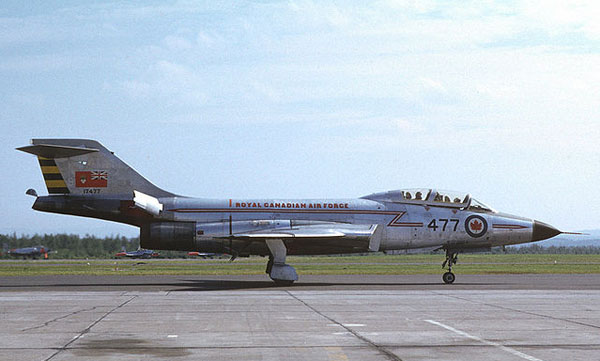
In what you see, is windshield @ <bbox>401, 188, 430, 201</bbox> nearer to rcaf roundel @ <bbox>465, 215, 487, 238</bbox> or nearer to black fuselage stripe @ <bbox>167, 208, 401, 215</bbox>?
black fuselage stripe @ <bbox>167, 208, 401, 215</bbox>

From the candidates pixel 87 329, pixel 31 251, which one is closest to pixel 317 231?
pixel 87 329

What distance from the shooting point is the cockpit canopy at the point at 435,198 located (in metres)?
28.7

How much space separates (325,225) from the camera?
1093 inches

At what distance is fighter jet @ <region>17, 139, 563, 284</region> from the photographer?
27016 mm

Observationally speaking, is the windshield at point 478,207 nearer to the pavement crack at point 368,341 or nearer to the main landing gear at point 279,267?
the main landing gear at point 279,267

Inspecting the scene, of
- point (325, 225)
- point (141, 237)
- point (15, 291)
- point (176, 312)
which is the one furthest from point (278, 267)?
point (176, 312)

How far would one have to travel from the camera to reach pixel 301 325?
12.9 m

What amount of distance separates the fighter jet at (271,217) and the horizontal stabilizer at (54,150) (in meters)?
0.04

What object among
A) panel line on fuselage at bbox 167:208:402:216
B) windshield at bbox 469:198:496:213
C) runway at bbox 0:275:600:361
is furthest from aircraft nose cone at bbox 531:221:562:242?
runway at bbox 0:275:600:361

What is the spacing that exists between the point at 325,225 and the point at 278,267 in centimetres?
255

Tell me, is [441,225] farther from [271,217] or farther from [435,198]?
[271,217]

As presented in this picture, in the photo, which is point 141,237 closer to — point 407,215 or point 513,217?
point 407,215

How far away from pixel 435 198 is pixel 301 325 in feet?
55.2

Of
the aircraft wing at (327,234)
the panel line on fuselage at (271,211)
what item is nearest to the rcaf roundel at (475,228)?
the panel line on fuselage at (271,211)
